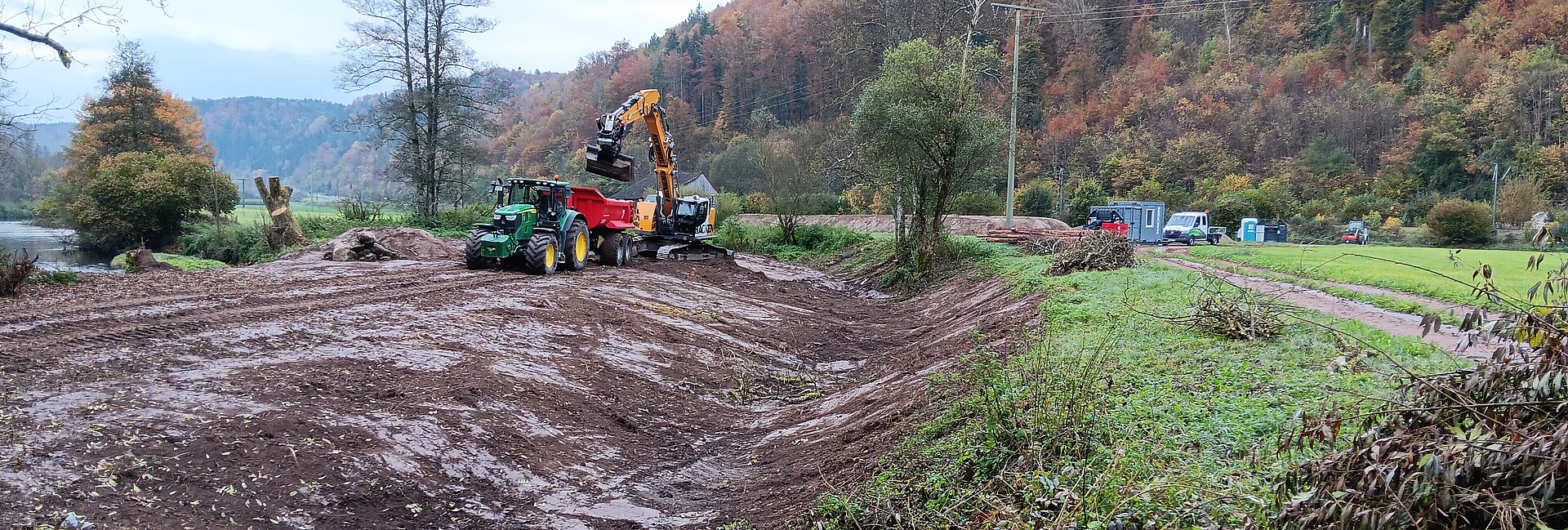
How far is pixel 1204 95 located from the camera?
63969 millimetres

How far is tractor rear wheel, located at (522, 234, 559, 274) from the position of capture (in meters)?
17.4

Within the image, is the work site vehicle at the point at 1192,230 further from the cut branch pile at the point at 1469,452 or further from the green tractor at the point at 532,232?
the cut branch pile at the point at 1469,452

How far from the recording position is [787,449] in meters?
8.48

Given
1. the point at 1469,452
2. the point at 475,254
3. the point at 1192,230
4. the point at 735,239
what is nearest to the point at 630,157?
the point at 475,254

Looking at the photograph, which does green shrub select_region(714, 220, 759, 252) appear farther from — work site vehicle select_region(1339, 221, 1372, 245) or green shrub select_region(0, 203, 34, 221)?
green shrub select_region(0, 203, 34, 221)

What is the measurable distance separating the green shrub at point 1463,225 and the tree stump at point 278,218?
142ft

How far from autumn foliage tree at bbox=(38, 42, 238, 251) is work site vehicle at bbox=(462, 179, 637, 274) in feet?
58.1

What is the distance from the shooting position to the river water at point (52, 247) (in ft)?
90.6

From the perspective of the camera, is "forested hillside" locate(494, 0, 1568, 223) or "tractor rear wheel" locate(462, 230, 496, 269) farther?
"forested hillside" locate(494, 0, 1568, 223)

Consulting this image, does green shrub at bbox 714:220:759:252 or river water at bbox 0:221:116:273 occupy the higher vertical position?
green shrub at bbox 714:220:759:252

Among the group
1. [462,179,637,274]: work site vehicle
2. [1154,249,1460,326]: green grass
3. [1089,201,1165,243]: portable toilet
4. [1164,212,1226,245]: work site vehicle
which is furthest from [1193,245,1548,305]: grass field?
[1089,201,1165,243]: portable toilet

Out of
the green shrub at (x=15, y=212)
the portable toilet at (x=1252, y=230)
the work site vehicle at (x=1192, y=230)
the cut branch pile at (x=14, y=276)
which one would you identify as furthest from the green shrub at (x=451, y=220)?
the green shrub at (x=15, y=212)

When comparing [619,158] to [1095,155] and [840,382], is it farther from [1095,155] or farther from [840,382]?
[1095,155]

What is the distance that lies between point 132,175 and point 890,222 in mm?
31157
